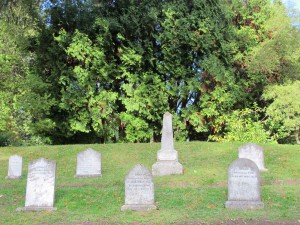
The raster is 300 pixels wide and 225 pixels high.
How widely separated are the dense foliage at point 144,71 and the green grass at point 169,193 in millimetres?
6313

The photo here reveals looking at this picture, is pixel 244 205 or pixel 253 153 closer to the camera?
pixel 244 205

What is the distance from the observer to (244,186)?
962cm

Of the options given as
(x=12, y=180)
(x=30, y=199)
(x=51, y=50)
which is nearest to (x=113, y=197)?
(x=30, y=199)

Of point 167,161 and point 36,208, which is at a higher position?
point 167,161

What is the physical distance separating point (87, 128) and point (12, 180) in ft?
35.7

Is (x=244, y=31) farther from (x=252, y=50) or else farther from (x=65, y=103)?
(x=65, y=103)

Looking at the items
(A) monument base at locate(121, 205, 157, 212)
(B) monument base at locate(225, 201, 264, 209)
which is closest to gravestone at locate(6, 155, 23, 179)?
(A) monument base at locate(121, 205, 157, 212)

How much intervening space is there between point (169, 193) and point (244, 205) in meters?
2.36

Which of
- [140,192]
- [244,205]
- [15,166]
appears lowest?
[244,205]

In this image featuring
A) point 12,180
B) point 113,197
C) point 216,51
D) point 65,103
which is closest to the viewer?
point 113,197

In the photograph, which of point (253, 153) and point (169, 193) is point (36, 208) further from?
point (253, 153)

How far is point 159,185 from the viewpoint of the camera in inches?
505

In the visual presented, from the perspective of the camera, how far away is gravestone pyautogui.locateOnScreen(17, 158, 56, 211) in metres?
9.67

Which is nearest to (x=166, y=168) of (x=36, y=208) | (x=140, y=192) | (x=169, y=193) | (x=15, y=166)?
(x=169, y=193)
